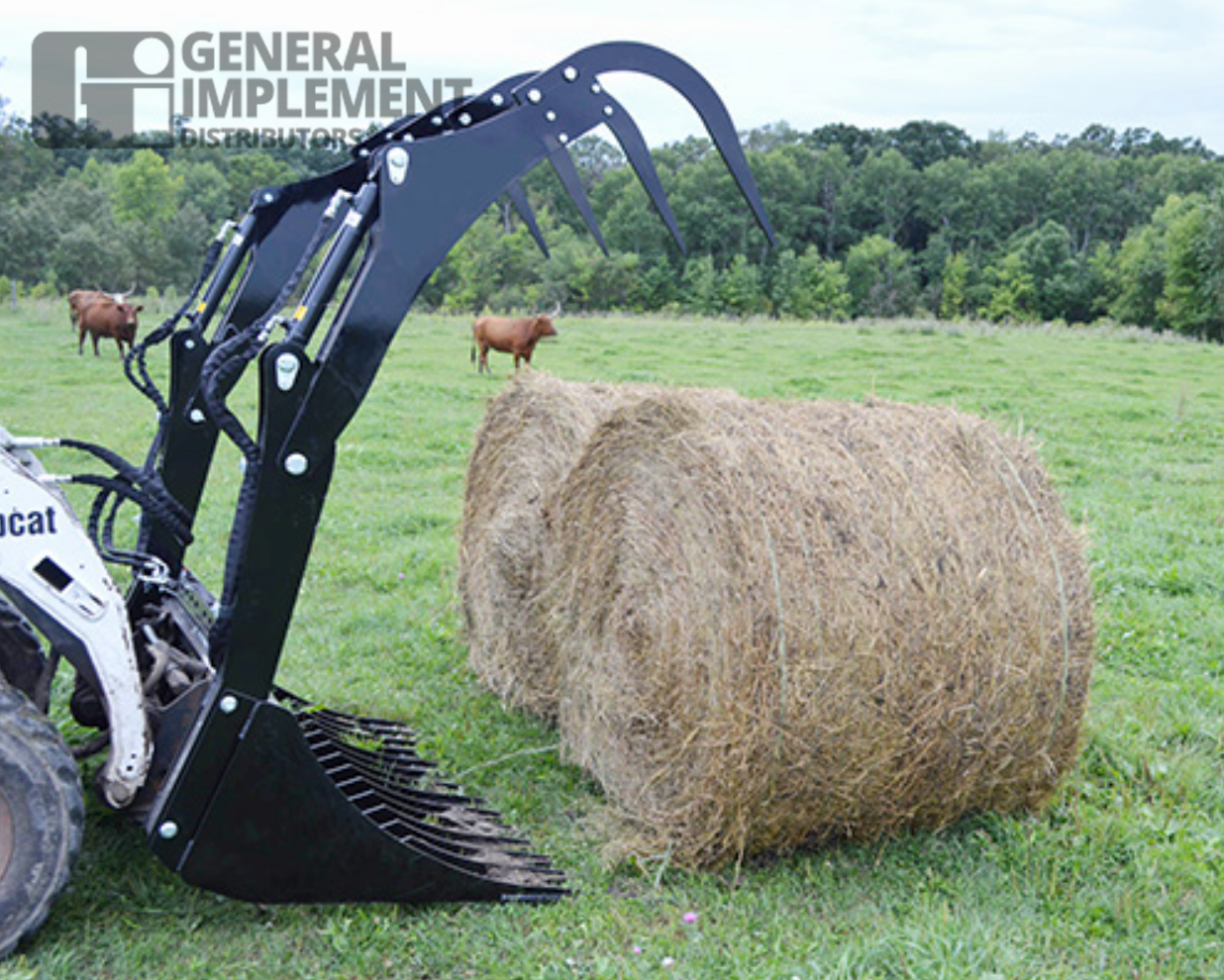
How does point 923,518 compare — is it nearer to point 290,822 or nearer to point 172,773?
point 290,822

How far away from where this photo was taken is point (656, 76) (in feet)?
11.9

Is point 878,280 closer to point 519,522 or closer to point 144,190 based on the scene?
point 144,190

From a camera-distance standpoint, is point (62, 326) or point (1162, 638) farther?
point (62, 326)

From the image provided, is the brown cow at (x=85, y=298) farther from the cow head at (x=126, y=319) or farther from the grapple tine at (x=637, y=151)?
the grapple tine at (x=637, y=151)

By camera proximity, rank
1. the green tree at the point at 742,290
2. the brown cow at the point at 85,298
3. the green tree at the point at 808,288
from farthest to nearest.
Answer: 1. the green tree at the point at 808,288
2. the green tree at the point at 742,290
3. the brown cow at the point at 85,298

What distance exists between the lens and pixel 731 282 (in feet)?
190

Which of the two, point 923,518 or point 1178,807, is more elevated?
point 923,518

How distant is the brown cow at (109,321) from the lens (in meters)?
20.2

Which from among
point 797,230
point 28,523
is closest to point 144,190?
point 797,230

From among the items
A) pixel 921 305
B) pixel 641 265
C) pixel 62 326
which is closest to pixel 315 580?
pixel 62 326

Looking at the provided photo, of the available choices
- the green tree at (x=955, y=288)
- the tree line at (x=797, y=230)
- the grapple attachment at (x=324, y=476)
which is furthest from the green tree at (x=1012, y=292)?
the grapple attachment at (x=324, y=476)

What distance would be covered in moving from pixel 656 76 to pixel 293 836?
258 cm

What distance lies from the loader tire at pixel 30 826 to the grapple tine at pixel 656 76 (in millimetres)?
2394

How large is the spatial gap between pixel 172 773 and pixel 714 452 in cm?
209
